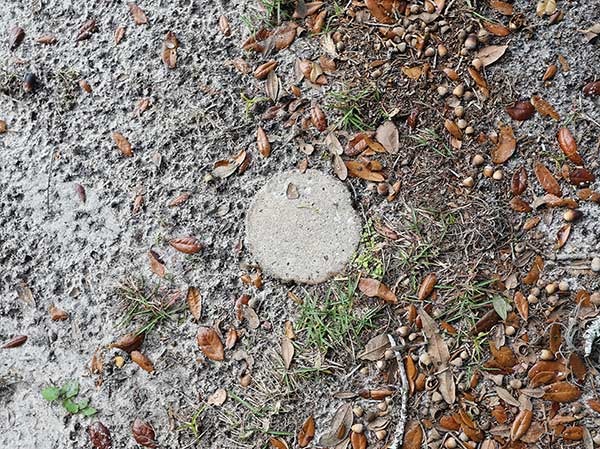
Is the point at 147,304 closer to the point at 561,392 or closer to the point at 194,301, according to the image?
the point at 194,301

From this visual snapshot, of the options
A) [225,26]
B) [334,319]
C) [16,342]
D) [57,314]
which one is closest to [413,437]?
[334,319]

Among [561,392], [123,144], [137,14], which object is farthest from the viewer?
[137,14]

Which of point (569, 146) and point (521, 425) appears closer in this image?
point (521, 425)

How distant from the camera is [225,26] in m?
2.78

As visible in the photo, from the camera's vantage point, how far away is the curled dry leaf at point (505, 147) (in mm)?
2486

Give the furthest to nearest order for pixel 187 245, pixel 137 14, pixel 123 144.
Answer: pixel 137 14, pixel 123 144, pixel 187 245

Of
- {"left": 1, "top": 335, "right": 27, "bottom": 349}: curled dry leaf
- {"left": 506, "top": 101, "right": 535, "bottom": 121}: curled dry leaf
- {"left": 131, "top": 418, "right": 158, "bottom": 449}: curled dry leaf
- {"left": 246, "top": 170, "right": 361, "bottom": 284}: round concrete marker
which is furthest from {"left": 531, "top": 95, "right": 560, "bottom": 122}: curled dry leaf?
{"left": 1, "top": 335, "right": 27, "bottom": 349}: curled dry leaf

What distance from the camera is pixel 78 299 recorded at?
266 centimetres

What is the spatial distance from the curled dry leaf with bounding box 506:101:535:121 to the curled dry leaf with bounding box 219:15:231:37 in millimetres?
1219

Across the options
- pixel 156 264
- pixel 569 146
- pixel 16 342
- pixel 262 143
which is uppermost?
pixel 262 143

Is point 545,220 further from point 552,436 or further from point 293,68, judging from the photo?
point 293,68

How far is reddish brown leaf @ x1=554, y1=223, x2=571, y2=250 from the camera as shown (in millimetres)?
2389

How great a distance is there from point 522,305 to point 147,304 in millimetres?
→ 1433

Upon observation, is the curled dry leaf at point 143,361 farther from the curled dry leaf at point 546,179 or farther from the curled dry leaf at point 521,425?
the curled dry leaf at point 546,179
